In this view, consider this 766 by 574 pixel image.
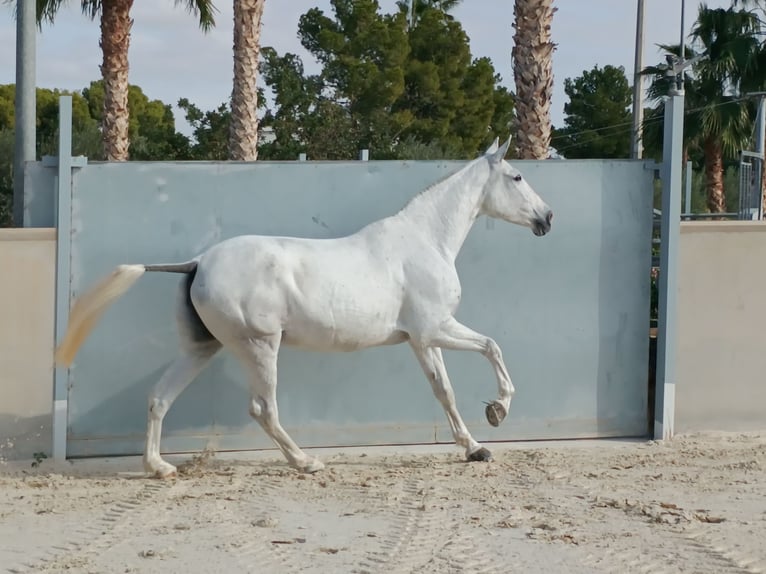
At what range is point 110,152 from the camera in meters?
19.2

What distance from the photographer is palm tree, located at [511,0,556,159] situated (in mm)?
14047

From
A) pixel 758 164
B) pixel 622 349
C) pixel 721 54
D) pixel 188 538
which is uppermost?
pixel 721 54

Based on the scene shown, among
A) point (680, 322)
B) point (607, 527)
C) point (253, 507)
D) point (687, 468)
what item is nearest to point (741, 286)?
point (680, 322)

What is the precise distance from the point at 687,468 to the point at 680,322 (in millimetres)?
1580

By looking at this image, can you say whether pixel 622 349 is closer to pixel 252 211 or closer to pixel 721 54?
pixel 252 211

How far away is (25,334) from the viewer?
26.2ft

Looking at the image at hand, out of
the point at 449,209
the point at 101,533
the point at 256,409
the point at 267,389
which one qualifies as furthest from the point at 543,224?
A: the point at 101,533

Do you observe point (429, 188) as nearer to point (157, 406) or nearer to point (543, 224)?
point (543, 224)

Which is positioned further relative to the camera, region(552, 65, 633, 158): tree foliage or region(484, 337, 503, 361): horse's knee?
region(552, 65, 633, 158): tree foliage

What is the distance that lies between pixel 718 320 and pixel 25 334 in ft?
16.5

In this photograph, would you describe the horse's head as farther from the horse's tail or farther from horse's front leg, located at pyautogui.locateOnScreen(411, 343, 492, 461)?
the horse's tail

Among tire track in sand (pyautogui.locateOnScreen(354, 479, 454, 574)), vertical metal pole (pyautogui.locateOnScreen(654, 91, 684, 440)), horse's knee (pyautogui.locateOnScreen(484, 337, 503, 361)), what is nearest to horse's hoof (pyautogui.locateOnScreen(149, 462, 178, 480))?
tire track in sand (pyautogui.locateOnScreen(354, 479, 454, 574))

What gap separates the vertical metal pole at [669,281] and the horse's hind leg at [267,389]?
274cm

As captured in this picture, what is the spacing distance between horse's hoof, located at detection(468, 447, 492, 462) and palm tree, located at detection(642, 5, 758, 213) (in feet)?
66.9
